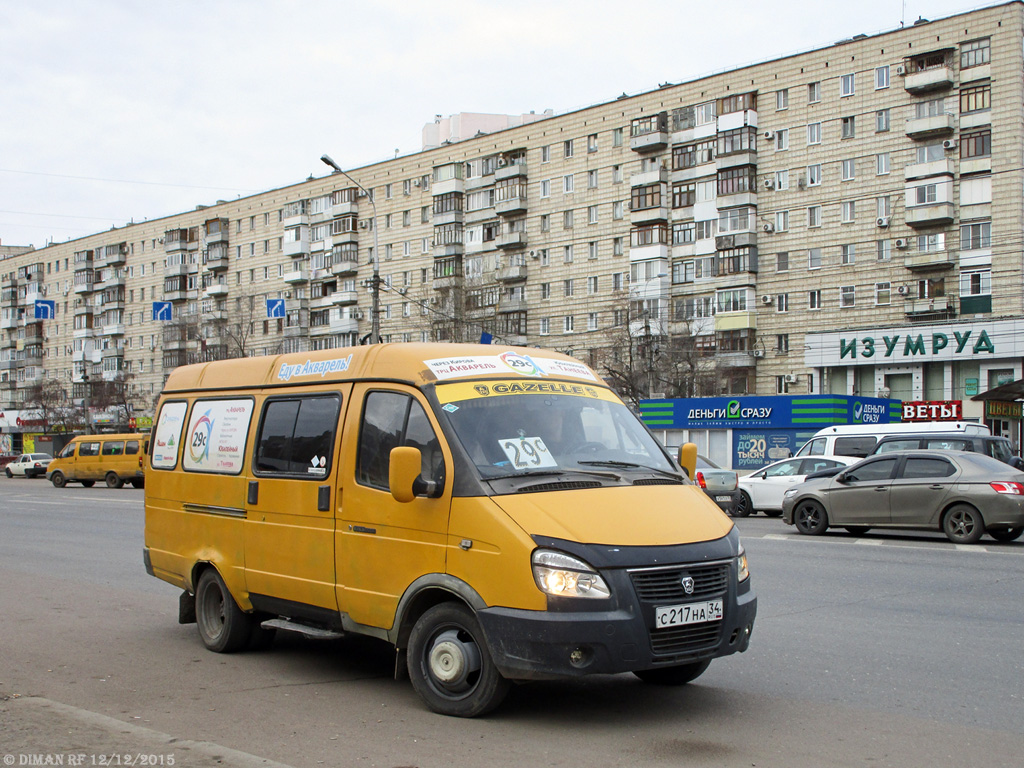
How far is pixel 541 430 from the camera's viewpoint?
636cm

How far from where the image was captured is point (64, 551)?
1583cm

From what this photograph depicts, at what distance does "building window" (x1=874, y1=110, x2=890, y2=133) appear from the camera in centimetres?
5222

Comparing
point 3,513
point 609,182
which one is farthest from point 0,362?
point 3,513

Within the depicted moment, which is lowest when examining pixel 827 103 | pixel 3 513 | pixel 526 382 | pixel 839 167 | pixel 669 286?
pixel 3 513

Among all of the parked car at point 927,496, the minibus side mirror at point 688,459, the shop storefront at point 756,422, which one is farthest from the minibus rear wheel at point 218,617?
the shop storefront at point 756,422

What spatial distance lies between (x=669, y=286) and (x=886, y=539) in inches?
1765

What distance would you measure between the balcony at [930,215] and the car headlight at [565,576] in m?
49.1

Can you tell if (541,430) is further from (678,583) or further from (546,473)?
(678,583)

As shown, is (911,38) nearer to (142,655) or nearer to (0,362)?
(142,655)

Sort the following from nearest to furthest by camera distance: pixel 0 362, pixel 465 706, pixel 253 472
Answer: pixel 465 706
pixel 253 472
pixel 0 362

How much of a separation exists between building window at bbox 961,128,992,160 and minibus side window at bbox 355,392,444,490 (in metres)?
49.3

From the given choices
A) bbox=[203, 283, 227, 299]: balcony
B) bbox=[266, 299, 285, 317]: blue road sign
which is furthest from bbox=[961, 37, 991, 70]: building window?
bbox=[203, 283, 227, 299]: balcony

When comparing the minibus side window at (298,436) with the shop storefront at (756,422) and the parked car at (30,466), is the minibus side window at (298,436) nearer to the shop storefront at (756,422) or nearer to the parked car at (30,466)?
the shop storefront at (756,422)

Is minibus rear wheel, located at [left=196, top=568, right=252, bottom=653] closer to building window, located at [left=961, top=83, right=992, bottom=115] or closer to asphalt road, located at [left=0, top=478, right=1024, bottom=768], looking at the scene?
asphalt road, located at [left=0, top=478, right=1024, bottom=768]
